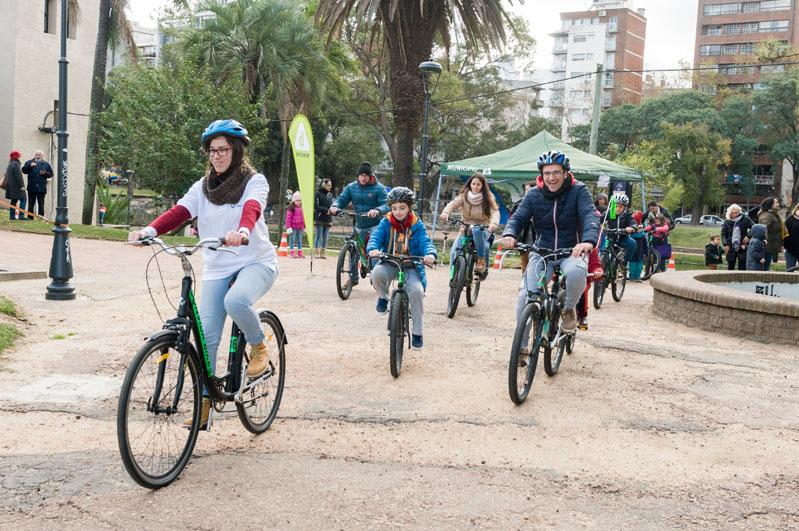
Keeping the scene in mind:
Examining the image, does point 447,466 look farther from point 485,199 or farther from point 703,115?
point 703,115

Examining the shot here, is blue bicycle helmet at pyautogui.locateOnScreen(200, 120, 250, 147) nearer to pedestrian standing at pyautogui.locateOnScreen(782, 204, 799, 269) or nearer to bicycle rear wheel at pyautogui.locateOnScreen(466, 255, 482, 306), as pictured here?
bicycle rear wheel at pyautogui.locateOnScreen(466, 255, 482, 306)

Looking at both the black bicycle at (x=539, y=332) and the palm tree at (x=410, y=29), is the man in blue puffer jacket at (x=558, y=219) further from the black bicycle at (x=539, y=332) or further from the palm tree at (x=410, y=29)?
the palm tree at (x=410, y=29)

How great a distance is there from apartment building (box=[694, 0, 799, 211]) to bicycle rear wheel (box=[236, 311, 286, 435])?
72.1 m

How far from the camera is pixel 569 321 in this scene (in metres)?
6.82

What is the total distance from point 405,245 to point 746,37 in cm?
8855

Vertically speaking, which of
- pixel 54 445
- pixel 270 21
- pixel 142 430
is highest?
pixel 270 21

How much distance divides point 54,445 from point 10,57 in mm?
26187

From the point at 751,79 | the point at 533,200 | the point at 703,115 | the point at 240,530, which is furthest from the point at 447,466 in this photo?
the point at 751,79

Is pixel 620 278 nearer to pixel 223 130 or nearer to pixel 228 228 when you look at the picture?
pixel 228 228

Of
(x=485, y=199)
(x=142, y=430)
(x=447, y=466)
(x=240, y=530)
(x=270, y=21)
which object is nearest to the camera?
(x=240, y=530)

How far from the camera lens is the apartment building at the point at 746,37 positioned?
2884 inches

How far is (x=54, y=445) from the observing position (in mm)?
4594

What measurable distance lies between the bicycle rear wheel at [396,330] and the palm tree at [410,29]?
13580 millimetres

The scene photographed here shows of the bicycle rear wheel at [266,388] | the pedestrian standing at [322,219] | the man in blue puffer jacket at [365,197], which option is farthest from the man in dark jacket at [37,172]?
the bicycle rear wheel at [266,388]
